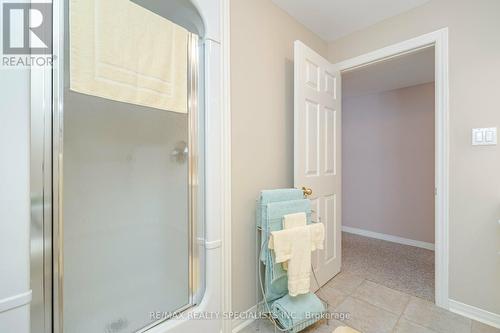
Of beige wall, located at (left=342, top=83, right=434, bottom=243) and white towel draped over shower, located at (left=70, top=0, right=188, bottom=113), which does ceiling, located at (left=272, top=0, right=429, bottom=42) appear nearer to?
white towel draped over shower, located at (left=70, top=0, right=188, bottom=113)

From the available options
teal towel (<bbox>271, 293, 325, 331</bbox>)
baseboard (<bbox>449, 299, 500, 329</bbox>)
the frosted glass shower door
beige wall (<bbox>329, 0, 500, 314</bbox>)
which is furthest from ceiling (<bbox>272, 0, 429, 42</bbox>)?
baseboard (<bbox>449, 299, 500, 329</bbox>)

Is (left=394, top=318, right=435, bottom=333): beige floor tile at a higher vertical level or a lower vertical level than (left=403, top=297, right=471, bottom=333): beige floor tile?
lower

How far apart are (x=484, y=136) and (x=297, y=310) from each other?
1.69 metres

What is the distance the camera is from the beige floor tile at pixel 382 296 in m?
1.74

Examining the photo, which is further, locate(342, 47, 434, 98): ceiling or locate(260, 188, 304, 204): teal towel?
locate(342, 47, 434, 98): ceiling

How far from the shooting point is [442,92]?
1690mm

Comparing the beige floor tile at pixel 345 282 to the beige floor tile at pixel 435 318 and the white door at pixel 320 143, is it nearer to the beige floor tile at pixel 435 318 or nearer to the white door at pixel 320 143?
the white door at pixel 320 143

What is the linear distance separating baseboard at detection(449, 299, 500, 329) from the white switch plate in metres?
1.14

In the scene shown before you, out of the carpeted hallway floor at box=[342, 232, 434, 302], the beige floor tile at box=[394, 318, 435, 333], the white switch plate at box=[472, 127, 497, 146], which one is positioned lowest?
the carpeted hallway floor at box=[342, 232, 434, 302]

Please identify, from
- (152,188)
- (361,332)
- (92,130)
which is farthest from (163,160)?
(361,332)

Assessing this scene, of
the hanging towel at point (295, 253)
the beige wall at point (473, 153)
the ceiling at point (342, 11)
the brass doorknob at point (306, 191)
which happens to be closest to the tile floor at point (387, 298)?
the beige wall at point (473, 153)

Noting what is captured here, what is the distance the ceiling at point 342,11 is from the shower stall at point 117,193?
98cm

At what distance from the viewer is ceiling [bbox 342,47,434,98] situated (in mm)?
2447

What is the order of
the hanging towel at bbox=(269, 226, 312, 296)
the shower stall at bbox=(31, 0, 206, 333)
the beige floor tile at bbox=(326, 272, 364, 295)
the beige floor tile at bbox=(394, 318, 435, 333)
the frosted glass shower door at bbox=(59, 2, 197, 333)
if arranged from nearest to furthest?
the shower stall at bbox=(31, 0, 206, 333) → the frosted glass shower door at bbox=(59, 2, 197, 333) → the hanging towel at bbox=(269, 226, 312, 296) → the beige floor tile at bbox=(394, 318, 435, 333) → the beige floor tile at bbox=(326, 272, 364, 295)
